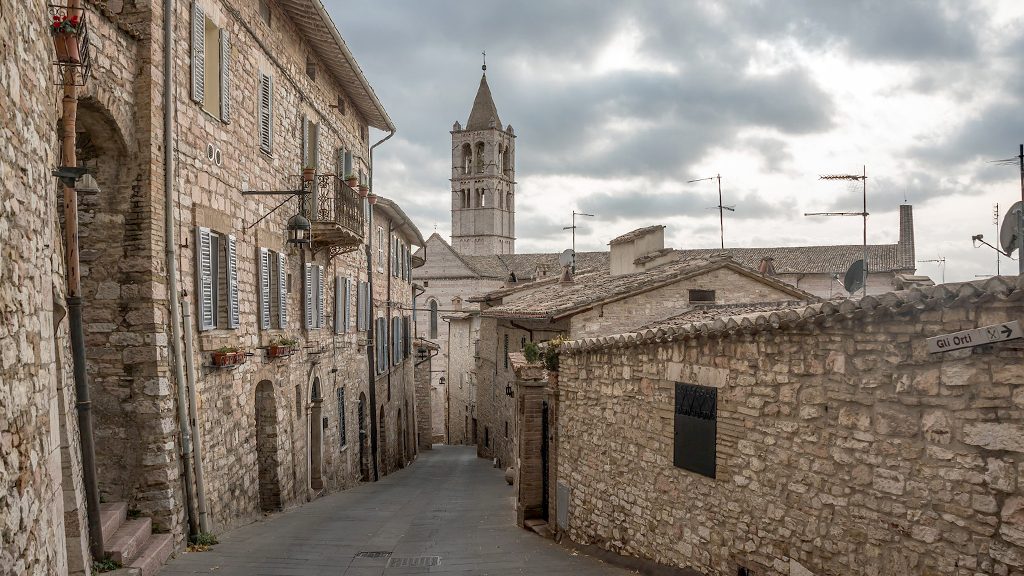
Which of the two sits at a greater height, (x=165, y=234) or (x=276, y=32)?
(x=276, y=32)

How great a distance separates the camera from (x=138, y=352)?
9.05 metres

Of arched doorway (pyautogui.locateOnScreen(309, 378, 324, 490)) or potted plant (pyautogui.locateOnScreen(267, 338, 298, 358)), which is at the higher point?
potted plant (pyautogui.locateOnScreen(267, 338, 298, 358))

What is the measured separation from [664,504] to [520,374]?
186 inches

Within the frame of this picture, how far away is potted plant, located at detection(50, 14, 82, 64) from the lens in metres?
6.46

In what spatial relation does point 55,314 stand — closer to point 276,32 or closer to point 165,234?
point 165,234

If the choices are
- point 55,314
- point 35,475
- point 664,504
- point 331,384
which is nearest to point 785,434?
point 664,504

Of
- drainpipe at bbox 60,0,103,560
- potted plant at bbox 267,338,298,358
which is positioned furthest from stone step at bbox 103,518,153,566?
potted plant at bbox 267,338,298,358

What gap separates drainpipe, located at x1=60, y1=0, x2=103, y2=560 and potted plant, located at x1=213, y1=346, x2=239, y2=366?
2.47m

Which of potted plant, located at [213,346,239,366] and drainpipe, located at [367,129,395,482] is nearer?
potted plant, located at [213,346,239,366]

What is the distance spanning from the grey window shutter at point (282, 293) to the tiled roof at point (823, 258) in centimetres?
2868

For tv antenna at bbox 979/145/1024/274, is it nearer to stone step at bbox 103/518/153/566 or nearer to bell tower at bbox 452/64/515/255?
stone step at bbox 103/518/153/566

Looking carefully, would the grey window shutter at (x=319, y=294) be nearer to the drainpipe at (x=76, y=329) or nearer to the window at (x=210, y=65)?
the window at (x=210, y=65)

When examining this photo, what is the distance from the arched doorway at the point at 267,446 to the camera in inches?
515

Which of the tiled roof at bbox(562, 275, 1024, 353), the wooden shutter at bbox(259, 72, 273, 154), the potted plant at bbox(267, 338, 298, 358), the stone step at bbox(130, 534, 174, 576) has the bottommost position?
the stone step at bbox(130, 534, 174, 576)
